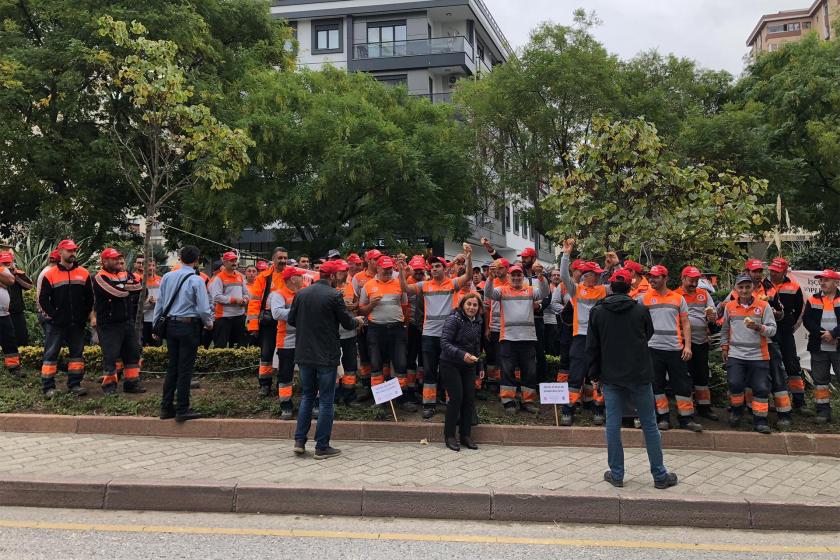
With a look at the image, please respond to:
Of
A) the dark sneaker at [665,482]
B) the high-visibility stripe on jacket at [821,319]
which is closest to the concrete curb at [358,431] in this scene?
the high-visibility stripe on jacket at [821,319]

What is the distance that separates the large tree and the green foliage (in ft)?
29.4

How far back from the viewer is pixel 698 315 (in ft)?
25.3

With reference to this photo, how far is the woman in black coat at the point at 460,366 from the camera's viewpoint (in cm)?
660

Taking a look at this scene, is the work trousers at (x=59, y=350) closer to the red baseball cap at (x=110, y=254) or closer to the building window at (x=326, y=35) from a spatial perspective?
the red baseball cap at (x=110, y=254)

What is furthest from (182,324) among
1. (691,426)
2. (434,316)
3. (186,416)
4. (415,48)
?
(415,48)

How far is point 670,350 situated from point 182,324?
573 centimetres

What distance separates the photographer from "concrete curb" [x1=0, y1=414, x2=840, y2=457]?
278 inches

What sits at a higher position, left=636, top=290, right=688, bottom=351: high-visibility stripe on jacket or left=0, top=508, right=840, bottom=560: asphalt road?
left=636, top=290, right=688, bottom=351: high-visibility stripe on jacket

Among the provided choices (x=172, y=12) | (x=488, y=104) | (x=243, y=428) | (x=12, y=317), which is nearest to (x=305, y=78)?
(x=172, y=12)

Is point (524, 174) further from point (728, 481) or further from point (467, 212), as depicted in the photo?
point (728, 481)

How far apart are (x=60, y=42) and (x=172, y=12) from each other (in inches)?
123

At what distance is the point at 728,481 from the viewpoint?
19.0 ft

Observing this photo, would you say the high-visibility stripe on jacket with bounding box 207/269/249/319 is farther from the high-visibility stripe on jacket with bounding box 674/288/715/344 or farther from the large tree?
the large tree

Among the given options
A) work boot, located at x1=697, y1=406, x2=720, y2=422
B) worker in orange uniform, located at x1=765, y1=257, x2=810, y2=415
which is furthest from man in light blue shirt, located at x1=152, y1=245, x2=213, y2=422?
worker in orange uniform, located at x1=765, y1=257, x2=810, y2=415
